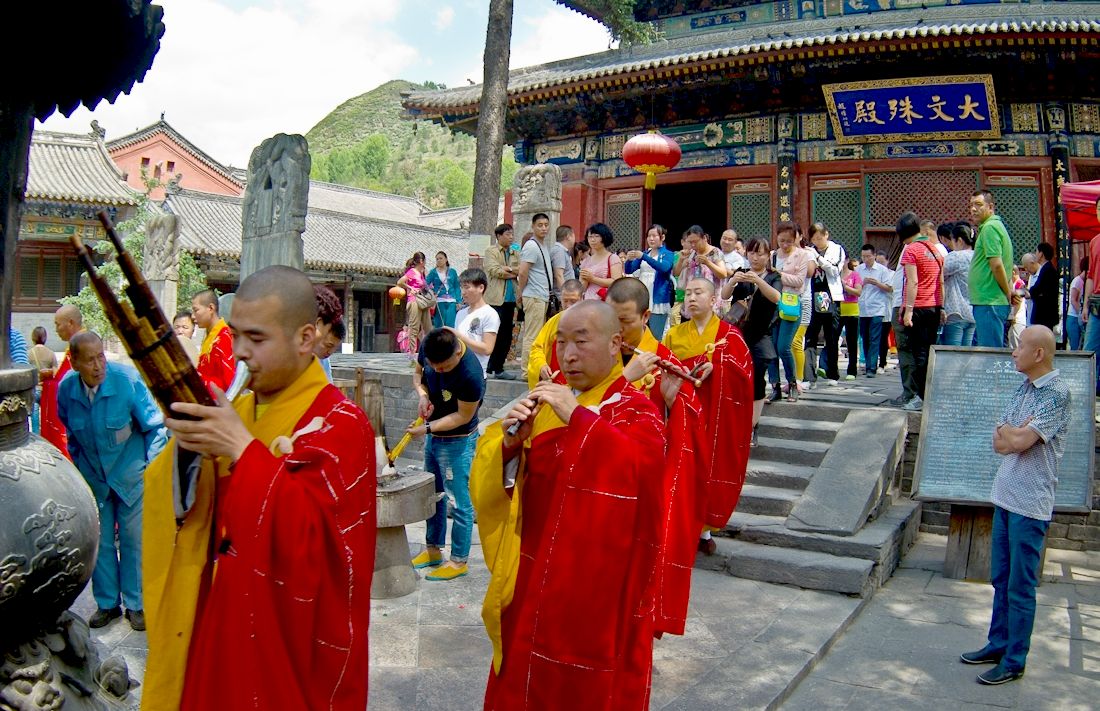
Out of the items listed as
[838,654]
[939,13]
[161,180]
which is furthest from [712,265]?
[161,180]

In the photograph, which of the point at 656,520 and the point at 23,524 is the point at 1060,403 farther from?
the point at 23,524

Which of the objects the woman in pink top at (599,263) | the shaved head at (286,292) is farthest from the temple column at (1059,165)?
the shaved head at (286,292)

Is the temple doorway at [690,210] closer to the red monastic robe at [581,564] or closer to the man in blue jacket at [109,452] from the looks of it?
the man in blue jacket at [109,452]

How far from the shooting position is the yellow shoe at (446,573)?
5.38 meters

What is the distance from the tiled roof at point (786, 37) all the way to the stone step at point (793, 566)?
7.76 meters

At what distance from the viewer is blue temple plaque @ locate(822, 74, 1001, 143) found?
1195cm

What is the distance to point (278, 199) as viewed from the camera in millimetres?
6891

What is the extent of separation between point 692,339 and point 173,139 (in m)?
35.8

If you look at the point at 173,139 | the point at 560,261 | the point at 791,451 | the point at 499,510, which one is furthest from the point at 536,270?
the point at 173,139

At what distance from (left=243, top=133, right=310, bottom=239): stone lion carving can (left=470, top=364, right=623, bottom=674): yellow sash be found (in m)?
4.49

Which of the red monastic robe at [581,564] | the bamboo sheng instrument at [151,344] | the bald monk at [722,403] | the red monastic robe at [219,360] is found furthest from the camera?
the red monastic robe at [219,360]

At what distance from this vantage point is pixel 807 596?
5.31 m

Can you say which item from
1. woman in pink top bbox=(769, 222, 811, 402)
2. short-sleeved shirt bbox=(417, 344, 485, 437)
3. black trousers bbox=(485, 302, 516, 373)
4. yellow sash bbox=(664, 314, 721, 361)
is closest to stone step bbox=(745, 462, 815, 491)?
woman in pink top bbox=(769, 222, 811, 402)

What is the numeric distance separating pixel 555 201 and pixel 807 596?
6.36 meters
